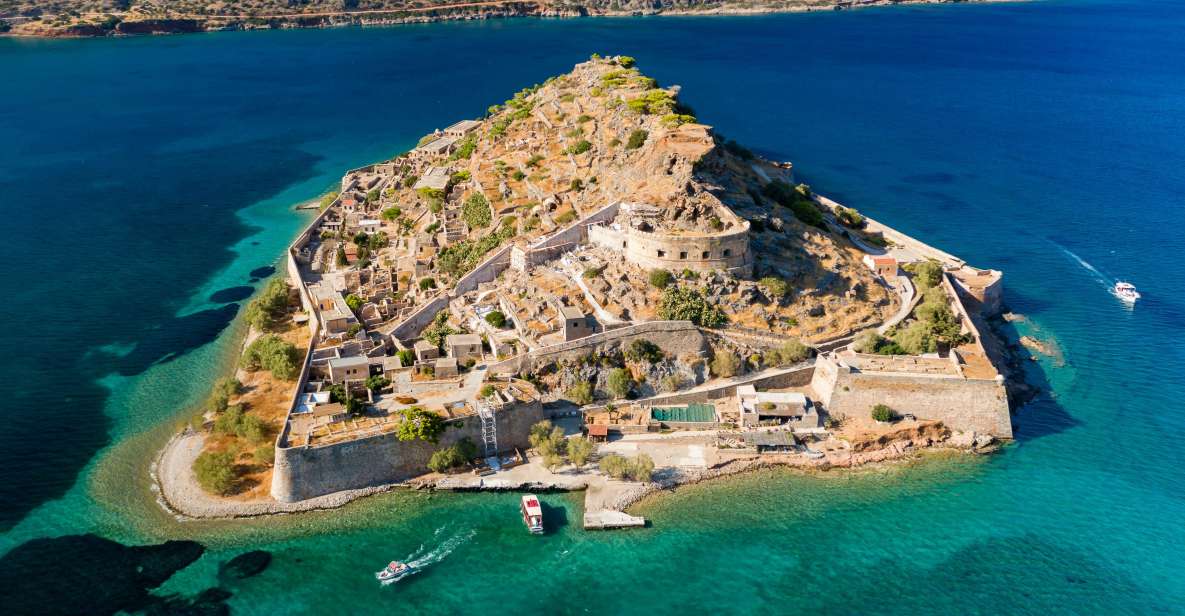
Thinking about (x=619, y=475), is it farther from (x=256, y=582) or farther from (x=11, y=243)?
(x=11, y=243)

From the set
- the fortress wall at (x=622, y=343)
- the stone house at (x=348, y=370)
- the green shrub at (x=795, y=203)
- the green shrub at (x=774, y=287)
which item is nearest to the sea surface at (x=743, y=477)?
the stone house at (x=348, y=370)

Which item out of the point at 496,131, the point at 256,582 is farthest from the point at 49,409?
the point at 496,131

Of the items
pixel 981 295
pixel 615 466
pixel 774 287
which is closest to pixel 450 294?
pixel 615 466

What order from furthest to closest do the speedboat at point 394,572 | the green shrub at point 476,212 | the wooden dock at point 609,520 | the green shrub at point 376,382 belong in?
the green shrub at point 476,212
the green shrub at point 376,382
the wooden dock at point 609,520
the speedboat at point 394,572

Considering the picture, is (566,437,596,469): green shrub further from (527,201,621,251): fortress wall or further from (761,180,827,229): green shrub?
(761,180,827,229): green shrub

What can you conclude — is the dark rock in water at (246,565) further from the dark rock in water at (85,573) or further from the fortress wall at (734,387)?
the fortress wall at (734,387)

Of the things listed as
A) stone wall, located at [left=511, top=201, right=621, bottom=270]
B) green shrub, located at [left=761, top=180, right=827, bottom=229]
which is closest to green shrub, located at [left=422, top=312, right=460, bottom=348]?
stone wall, located at [left=511, top=201, right=621, bottom=270]
